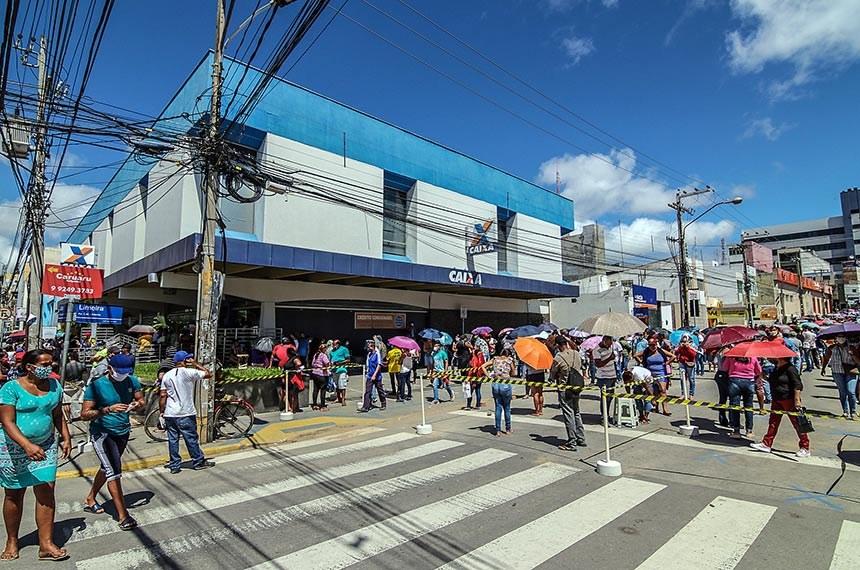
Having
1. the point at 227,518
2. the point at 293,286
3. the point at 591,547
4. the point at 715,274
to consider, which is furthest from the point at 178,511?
the point at 715,274

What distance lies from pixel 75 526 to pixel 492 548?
4568 millimetres

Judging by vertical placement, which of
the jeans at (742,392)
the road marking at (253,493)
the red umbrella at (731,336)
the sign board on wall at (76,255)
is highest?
the sign board on wall at (76,255)

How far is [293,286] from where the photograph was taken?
1977cm

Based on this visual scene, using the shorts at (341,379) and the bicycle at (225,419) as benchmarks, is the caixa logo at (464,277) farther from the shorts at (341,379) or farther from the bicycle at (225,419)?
the bicycle at (225,419)

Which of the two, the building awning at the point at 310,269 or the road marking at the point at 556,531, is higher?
the building awning at the point at 310,269

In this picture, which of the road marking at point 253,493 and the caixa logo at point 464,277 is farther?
the caixa logo at point 464,277

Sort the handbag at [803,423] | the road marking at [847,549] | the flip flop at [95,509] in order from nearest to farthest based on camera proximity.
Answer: the road marking at [847,549] → the flip flop at [95,509] → the handbag at [803,423]

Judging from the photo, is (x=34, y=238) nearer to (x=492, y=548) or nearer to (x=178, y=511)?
(x=178, y=511)

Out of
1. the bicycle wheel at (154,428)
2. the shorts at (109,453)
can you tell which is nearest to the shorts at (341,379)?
the bicycle wheel at (154,428)

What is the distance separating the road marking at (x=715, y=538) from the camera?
4160 millimetres

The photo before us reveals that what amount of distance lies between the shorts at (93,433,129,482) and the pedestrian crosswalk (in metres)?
0.55

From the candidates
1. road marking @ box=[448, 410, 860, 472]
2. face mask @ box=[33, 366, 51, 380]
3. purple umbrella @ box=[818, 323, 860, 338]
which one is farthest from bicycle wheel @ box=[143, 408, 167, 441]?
purple umbrella @ box=[818, 323, 860, 338]

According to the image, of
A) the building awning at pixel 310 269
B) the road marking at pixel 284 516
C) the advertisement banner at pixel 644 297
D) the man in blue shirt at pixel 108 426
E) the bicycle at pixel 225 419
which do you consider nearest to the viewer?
the road marking at pixel 284 516

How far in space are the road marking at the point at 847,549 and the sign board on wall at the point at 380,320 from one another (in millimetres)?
19004
